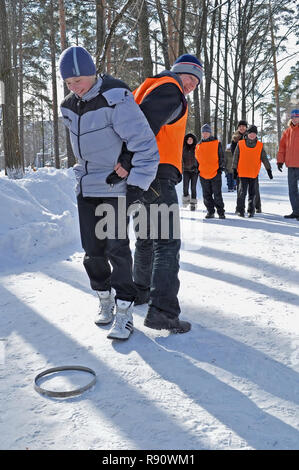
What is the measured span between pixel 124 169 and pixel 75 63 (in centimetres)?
69

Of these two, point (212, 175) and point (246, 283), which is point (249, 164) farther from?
point (246, 283)

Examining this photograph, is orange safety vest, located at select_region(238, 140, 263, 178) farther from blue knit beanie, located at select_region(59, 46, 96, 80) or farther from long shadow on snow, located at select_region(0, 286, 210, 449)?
blue knit beanie, located at select_region(59, 46, 96, 80)

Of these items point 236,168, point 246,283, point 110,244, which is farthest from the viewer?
point 236,168

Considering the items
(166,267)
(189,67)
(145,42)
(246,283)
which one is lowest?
(246,283)

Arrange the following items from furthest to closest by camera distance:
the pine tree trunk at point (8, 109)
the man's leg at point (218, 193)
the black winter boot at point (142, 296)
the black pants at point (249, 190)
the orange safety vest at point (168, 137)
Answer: the pine tree trunk at point (8, 109)
the black pants at point (249, 190)
the man's leg at point (218, 193)
the black winter boot at point (142, 296)
the orange safety vest at point (168, 137)

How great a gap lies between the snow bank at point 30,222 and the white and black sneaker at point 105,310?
2.04m

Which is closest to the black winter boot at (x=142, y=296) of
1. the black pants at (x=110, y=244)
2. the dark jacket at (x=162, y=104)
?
the black pants at (x=110, y=244)

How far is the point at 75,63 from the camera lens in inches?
99.5

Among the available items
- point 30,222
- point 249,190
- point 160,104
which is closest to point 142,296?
point 160,104

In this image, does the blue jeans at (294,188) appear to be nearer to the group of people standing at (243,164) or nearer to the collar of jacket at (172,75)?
the group of people standing at (243,164)

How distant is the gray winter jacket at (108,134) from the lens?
258 cm

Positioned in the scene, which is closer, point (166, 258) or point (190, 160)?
point (166, 258)

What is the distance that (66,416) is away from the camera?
78.9 inches

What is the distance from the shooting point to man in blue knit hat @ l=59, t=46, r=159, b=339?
2.58 metres
